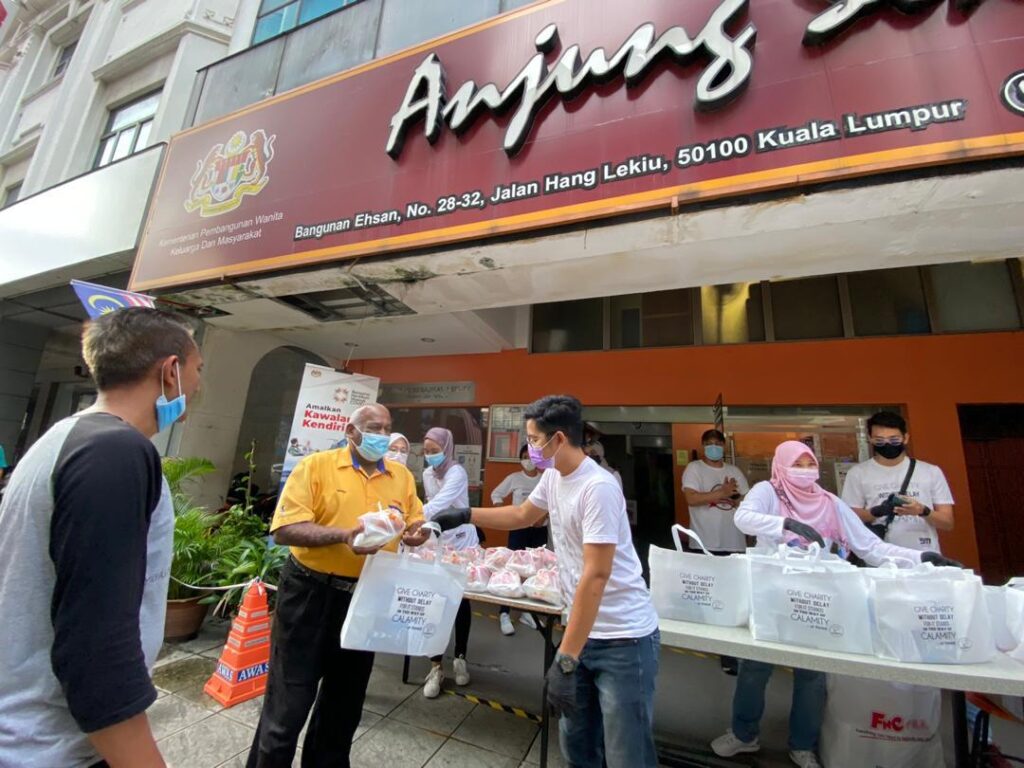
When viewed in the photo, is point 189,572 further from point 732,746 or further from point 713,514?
point 713,514

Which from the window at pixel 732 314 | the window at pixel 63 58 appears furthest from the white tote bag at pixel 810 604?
the window at pixel 63 58

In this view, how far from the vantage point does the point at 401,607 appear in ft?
6.22

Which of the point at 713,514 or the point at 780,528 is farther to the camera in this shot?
the point at 713,514

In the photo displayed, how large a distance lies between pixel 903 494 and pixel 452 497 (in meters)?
3.39

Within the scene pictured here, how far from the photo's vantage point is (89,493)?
92 centimetres

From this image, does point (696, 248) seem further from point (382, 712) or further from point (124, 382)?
point (382, 712)

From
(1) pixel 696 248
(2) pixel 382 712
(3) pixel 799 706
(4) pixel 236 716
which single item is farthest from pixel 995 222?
(4) pixel 236 716

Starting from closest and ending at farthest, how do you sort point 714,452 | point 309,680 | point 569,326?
point 309,680 → point 714,452 → point 569,326

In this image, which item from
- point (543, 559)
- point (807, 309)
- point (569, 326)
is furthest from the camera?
point (569, 326)

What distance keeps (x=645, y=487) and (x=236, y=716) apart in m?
4.93

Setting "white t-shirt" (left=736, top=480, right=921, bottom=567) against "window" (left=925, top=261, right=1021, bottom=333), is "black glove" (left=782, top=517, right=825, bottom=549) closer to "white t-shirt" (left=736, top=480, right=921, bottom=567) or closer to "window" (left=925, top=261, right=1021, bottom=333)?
"white t-shirt" (left=736, top=480, right=921, bottom=567)

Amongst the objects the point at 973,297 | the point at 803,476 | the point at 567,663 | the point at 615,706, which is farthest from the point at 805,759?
the point at 973,297

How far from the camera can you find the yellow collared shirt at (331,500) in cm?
198

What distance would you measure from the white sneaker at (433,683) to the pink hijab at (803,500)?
272cm
